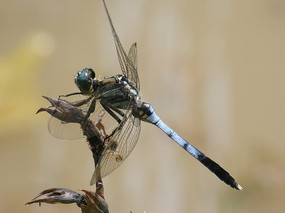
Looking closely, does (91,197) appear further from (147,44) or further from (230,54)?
(230,54)

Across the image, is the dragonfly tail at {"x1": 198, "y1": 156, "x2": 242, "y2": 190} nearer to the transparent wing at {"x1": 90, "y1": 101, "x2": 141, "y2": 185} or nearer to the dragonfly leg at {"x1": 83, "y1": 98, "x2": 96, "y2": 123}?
the transparent wing at {"x1": 90, "y1": 101, "x2": 141, "y2": 185}

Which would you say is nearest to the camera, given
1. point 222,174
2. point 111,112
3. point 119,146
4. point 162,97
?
point 119,146

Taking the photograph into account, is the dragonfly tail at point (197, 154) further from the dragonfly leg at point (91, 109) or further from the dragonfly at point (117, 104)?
the dragonfly leg at point (91, 109)

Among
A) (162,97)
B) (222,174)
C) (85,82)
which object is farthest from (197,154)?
(162,97)

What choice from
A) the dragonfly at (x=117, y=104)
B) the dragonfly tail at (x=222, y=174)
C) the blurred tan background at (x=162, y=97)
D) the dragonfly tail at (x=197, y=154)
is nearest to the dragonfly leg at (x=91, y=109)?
the dragonfly at (x=117, y=104)

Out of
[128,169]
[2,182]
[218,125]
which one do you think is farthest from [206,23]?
[2,182]

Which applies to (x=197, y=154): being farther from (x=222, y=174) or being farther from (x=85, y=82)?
(x=85, y=82)
